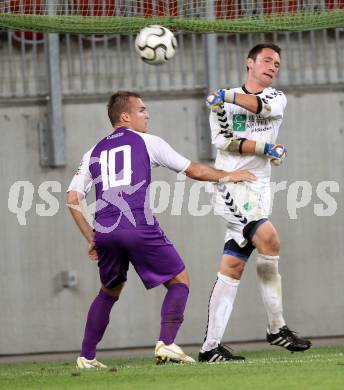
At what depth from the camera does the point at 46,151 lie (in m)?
11.5

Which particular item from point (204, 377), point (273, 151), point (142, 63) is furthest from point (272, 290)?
point (142, 63)

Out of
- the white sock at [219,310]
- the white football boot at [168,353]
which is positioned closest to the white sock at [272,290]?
the white sock at [219,310]

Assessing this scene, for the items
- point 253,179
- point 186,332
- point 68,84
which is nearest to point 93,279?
point 186,332

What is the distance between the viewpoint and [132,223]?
7340 millimetres

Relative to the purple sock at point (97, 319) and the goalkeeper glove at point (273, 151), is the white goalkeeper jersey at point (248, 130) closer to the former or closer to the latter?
the goalkeeper glove at point (273, 151)

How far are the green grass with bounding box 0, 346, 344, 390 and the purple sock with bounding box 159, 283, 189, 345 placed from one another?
19cm

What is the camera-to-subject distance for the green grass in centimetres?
597

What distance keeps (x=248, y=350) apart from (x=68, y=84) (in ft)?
9.83

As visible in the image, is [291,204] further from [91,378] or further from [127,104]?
[91,378]

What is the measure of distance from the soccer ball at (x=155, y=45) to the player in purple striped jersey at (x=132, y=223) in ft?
3.36

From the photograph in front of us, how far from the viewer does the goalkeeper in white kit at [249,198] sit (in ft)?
26.0

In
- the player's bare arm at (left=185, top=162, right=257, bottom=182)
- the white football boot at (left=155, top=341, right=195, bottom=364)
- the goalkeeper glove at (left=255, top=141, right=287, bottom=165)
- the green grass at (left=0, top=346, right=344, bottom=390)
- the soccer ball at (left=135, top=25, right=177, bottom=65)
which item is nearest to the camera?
the green grass at (left=0, top=346, right=344, bottom=390)

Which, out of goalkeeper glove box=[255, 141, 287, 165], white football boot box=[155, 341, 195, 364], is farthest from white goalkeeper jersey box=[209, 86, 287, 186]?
white football boot box=[155, 341, 195, 364]

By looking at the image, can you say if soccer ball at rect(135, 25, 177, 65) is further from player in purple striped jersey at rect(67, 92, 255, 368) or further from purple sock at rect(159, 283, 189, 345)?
purple sock at rect(159, 283, 189, 345)
